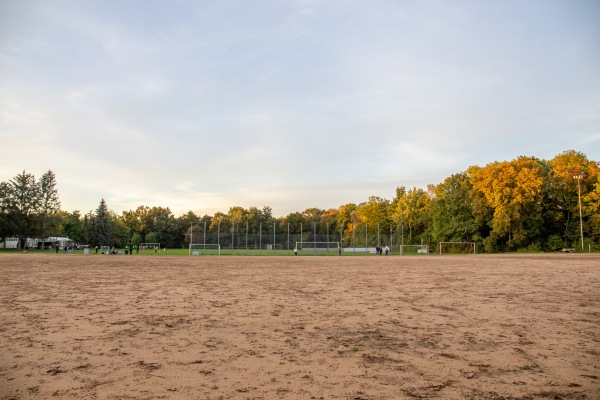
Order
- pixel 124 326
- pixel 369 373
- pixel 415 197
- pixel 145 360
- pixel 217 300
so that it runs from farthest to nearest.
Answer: pixel 415 197 → pixel 217 300 → pixel 124 326 → pixel 145 360 → pixel 369 373

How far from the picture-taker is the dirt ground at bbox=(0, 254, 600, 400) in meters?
4.65

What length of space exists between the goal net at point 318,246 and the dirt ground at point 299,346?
162 ft

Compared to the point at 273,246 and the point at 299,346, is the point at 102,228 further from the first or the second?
the point at 299,346

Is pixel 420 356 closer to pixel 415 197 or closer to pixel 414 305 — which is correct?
pixel 414 305

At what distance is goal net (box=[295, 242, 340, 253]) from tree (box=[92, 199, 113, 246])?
49352 mm

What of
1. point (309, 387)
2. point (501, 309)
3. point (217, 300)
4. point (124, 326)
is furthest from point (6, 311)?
point (501, 309)

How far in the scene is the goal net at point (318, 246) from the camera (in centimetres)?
6178

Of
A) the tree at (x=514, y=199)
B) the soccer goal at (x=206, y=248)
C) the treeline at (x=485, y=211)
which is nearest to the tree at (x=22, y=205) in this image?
the treeline at (x=485, y=211)

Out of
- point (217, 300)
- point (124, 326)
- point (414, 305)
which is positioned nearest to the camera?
point (124, 326)

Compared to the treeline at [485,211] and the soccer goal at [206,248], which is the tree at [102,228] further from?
the soccer goal at [206,248]

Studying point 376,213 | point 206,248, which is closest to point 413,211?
point 376,213

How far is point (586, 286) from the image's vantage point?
14586mm

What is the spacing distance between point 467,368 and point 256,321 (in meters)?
4.37

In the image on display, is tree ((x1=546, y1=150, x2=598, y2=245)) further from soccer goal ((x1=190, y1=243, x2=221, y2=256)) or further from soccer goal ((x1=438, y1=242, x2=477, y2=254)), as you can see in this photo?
soccer goal ((x1=190, y1=243, x2=221, y2=256))
